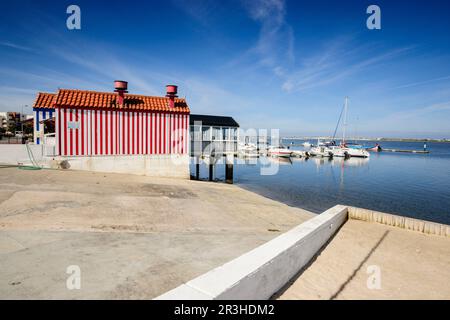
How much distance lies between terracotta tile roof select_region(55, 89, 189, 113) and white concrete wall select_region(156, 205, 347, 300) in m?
13.3

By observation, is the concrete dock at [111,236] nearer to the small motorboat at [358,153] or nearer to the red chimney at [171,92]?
the red chimney at [171,92]

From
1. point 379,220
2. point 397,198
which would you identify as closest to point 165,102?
point 379,220

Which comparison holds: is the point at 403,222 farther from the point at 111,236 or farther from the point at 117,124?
the point at 117,124

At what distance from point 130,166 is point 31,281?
498 inches

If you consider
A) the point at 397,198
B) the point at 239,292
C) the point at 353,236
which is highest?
the point at 239,292

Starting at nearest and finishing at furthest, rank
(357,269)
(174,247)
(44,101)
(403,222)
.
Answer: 1. (357,269)
2. (174,247)
3. (403,222)
4. (44,101)

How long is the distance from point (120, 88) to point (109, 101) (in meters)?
1.01

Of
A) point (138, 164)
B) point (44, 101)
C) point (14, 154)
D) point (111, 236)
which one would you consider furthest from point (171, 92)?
point (111, 236)

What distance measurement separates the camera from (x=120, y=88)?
620 inches

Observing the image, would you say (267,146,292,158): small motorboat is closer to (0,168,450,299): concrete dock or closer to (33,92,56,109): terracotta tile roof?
(33,92,56,109): terracotta tile roof

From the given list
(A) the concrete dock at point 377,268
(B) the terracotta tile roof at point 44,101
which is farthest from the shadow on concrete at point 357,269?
(B) the terracotta tile roof at point 44,101

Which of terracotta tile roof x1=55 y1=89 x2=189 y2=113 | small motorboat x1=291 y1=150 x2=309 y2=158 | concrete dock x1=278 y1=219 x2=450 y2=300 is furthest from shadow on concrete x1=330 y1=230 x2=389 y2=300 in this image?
small motorboat x1=291 y1=150 x2=309 y2=158

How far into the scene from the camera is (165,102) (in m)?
17.3
